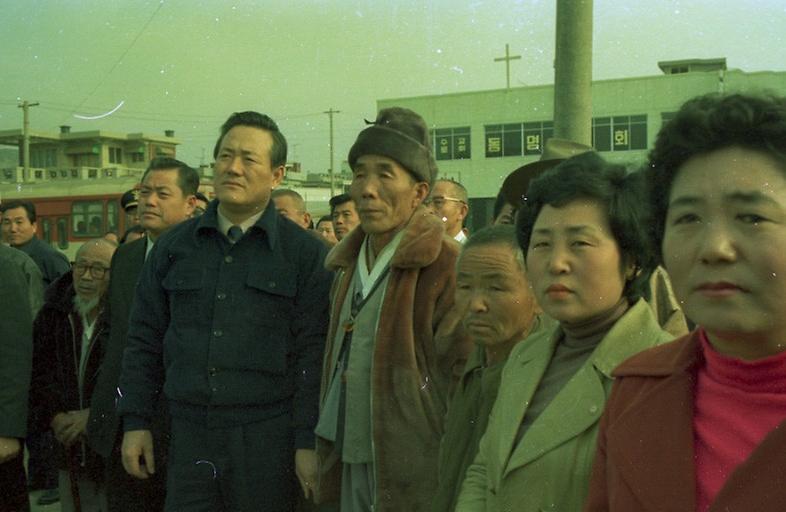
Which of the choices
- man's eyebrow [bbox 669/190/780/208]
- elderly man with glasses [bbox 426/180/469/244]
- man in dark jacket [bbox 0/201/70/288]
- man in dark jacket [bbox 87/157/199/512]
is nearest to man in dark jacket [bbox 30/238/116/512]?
man in dark jacket [bbox 87/157/199/512]

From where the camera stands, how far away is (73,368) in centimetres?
486

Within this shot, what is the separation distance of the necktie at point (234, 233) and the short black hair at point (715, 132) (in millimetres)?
2313

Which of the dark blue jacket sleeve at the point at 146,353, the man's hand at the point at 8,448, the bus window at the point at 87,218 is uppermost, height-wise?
the bus window at the point at 87,218

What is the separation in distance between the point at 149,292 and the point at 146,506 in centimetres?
117

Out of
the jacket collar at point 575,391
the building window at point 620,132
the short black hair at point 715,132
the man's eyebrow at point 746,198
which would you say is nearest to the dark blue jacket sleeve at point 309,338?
the jacket collar at point 575,391

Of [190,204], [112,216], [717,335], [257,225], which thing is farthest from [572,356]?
[112,216]

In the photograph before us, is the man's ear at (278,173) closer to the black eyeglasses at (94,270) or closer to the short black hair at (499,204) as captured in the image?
the short black hair at (499,204)

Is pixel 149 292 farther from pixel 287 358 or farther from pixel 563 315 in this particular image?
pixel 563 315

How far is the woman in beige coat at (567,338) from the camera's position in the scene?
6.75 feet

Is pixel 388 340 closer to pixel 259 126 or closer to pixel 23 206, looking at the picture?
pixel 259 126

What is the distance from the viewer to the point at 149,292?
380 centimetres

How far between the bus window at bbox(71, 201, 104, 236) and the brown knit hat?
18681mm

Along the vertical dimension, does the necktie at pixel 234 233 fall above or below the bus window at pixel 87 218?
below

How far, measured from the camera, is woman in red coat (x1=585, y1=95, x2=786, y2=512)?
1405 millimetres
